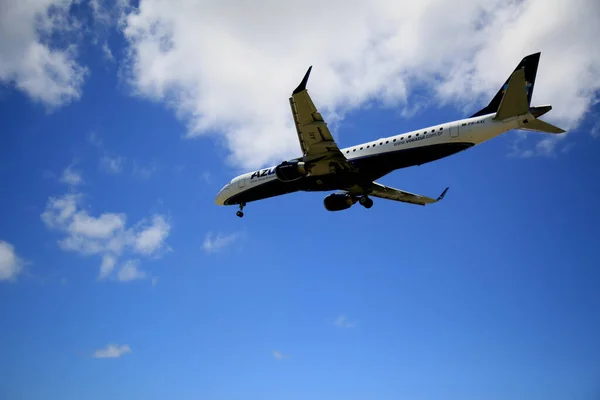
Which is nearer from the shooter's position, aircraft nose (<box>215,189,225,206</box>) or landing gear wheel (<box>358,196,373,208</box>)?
landing gear wheel (<box>358,196,373,208</box>)

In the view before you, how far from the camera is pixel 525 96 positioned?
27.6 metres

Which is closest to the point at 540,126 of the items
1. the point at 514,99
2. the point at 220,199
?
the point at 514,99

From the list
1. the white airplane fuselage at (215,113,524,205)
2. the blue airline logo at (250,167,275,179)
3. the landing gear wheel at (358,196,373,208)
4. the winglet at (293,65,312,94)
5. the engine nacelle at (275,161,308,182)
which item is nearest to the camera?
the winglet at (293,65,312,94)

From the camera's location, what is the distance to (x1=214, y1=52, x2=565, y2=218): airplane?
2828cm

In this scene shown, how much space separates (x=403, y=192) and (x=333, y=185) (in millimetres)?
7069

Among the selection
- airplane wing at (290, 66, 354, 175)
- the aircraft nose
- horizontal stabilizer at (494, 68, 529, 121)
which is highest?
the aircraft nose

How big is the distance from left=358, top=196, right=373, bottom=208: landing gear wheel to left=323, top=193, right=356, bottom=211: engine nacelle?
671mm

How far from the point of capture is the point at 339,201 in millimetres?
37688

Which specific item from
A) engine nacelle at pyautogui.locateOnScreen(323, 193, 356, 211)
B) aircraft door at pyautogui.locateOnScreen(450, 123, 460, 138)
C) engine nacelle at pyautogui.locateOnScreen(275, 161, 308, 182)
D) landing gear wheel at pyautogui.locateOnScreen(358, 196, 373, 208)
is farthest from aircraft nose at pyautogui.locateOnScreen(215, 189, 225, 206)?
aircraft door at pyautogui.locateOnScreen(450, 123, 460, 138)

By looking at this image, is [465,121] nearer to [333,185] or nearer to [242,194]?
[333,185]

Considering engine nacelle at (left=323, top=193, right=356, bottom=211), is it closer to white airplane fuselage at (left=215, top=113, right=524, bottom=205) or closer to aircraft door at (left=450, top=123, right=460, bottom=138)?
white airplane fuselage at (left=215, top=113, right=524, bottom=205)

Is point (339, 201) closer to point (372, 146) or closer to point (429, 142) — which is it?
point (372, 146)

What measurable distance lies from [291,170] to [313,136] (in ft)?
9.55

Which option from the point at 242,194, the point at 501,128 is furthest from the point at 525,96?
the point at 242,194
